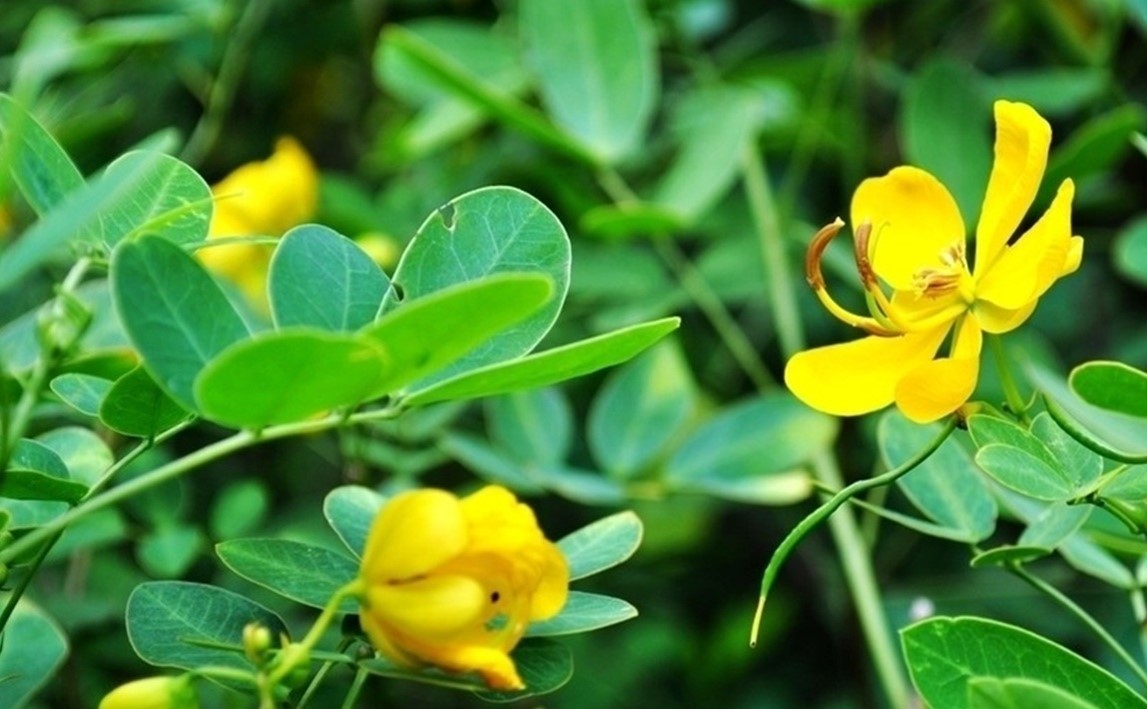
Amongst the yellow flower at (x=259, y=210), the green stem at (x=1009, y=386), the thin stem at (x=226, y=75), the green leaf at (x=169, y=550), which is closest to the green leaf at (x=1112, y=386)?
the green stem at (x=1009, y=386)

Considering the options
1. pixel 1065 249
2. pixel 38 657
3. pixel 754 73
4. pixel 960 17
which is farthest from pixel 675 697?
pixel 1065 249

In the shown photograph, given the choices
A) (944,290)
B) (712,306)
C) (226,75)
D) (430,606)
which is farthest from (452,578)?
(226,75)

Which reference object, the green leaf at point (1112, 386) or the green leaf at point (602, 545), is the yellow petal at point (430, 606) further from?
the green leaf at point (1112, 386)

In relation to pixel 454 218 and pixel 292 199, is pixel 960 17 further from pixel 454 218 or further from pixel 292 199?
pixel 454 218

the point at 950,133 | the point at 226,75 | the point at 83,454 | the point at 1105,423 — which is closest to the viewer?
the point at 83,454

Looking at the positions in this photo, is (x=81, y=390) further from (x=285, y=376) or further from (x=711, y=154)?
(x=711, y=154)

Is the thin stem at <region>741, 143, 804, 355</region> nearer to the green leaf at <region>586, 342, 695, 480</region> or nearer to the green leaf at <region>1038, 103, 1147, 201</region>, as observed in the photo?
the green leaf at <region>586, 342, 695, 480</region>
